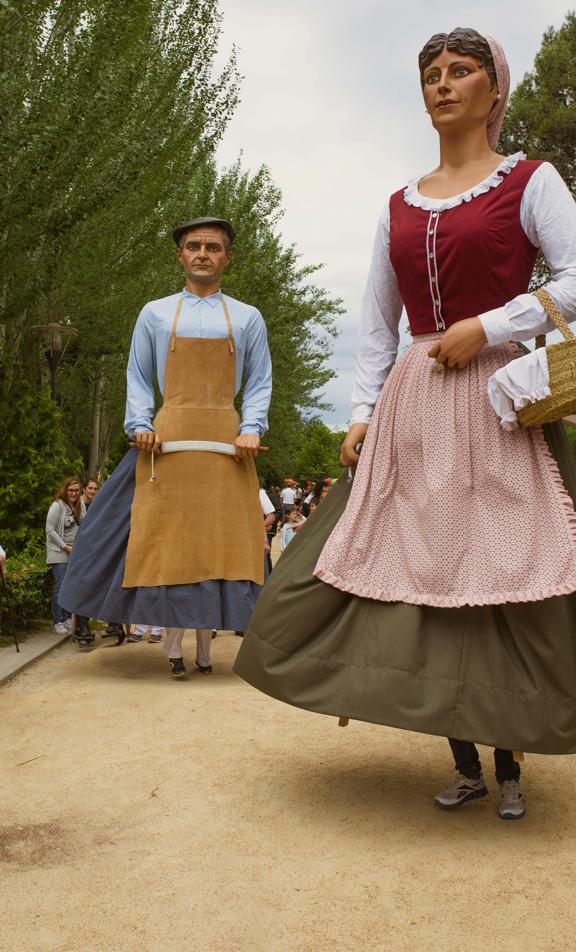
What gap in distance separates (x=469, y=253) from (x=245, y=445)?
9.52ft

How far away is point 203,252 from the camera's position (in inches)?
245

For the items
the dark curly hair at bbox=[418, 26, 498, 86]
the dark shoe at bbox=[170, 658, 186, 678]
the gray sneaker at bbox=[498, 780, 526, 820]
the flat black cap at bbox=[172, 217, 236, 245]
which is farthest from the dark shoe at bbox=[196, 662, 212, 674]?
the dark curly hair at bbox=[418, 26, 498, 86]

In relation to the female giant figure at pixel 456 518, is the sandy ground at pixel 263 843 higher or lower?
lower

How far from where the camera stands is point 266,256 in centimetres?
2461

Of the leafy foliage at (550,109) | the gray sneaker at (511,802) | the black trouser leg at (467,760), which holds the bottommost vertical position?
the gray sneaker at (511,802)

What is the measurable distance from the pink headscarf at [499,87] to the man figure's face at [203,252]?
2.68m

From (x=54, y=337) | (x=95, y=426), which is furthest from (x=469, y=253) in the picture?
(x=95, y=426)

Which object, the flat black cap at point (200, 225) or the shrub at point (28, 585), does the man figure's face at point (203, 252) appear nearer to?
the flat black cap at point (200, 225)

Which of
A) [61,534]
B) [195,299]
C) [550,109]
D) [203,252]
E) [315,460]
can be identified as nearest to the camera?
[203,252]

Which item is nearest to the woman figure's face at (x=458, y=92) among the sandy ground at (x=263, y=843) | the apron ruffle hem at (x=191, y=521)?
the sandy ground at (x=263, y=843)

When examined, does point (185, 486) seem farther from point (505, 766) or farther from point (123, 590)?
point (505, 766)

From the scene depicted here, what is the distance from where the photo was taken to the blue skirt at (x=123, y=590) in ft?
20.0

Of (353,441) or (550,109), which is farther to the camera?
(550,109)

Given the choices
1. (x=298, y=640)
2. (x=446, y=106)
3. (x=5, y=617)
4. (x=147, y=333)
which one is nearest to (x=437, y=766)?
(x=298, y=640)
